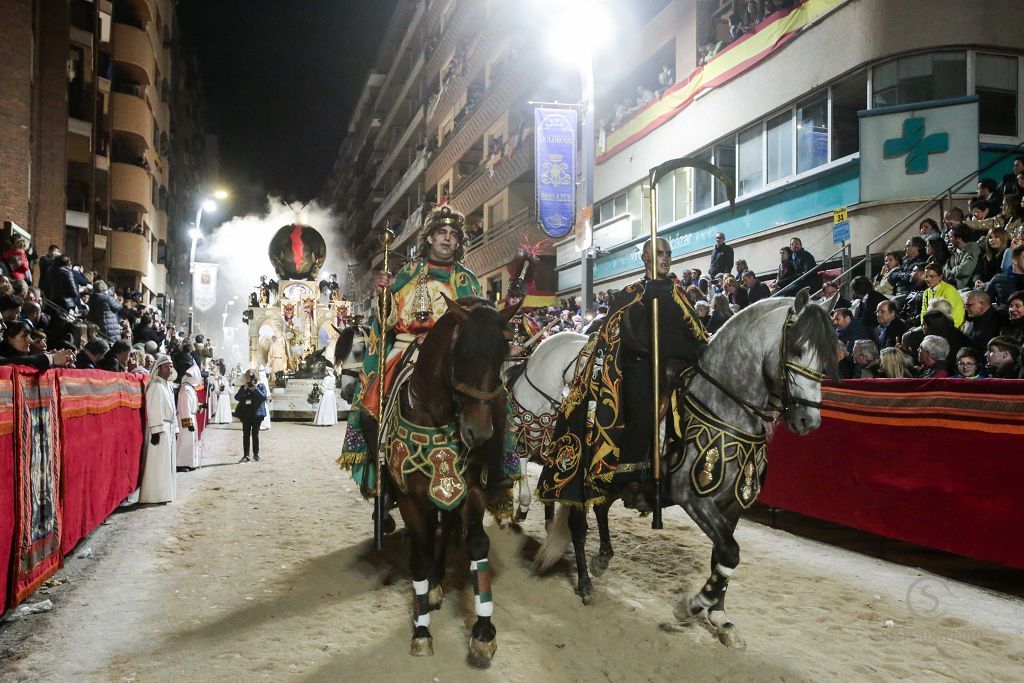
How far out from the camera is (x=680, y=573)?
6.69 meters

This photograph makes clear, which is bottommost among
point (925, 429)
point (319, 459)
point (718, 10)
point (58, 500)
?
point (319, 459)

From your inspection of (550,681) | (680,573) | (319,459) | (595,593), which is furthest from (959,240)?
(319,459)

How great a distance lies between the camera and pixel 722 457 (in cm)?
492

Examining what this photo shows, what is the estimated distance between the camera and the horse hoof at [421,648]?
466cm

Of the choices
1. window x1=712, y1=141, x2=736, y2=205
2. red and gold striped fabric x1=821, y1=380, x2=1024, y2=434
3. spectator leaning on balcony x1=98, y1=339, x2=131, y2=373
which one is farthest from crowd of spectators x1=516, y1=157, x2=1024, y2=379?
window x1=712, y1=141, x2=736, y2=205

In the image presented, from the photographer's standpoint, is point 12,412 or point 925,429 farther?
point 925,429

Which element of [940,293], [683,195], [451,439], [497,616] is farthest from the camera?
[683,195]

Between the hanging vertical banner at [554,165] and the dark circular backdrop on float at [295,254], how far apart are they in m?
13.6

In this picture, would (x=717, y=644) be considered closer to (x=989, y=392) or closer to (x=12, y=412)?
(x=989, y=392)

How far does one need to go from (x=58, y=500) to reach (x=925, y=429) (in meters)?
7.64

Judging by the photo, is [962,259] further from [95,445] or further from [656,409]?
[95,445]

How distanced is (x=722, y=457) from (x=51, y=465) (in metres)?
5.23

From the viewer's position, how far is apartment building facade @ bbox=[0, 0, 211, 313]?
18625 millimetres

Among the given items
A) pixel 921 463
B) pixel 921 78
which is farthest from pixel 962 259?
pixel 921 78
